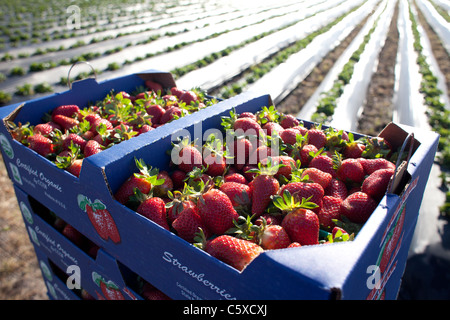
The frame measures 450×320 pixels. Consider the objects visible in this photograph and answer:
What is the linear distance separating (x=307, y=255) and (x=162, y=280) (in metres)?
0.56

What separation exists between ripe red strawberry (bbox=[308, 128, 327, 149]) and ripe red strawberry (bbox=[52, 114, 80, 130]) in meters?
1.25

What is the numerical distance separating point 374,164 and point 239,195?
581 millimetres

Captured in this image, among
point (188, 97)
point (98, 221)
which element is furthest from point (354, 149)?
point (98, 221)

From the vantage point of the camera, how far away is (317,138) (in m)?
1.69

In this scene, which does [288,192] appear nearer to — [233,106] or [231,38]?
[233,106]

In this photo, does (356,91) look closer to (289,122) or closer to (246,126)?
(289,122)

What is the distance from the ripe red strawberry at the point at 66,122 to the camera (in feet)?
6.23

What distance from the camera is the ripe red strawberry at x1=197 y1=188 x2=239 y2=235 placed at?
1.20m

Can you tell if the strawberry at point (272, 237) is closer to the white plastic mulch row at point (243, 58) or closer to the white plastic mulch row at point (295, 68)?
the white plastic mulch row at point (295, 68)

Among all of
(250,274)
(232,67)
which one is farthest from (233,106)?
(232,67)

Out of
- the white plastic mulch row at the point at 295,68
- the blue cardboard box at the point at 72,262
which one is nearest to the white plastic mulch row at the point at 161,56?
the white plastic mulch row at the point at 295,68

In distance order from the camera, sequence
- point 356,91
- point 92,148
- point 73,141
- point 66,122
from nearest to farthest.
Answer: point 92,148 < point 73,141 < point 66,122 < point 356,91

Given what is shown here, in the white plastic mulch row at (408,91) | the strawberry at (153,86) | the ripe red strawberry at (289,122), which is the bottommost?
the white plastic mulch row at (408,91)

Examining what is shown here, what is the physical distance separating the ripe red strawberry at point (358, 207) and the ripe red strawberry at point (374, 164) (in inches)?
8.6
